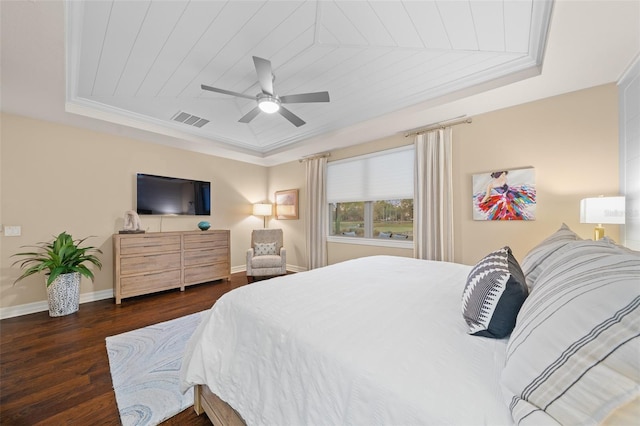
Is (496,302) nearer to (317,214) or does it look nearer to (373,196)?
(373,196)

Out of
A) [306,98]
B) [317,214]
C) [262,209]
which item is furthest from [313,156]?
[306,98]

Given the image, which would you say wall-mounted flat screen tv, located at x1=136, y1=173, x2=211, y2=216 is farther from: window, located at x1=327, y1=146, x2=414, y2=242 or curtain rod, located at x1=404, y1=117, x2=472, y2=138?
curtain rod, located at x1=404, y1=117, x2=472, y2=138

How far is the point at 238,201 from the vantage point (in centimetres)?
532

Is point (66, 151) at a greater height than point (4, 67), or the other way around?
point (4, 67)

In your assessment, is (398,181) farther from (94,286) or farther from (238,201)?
(94,286)

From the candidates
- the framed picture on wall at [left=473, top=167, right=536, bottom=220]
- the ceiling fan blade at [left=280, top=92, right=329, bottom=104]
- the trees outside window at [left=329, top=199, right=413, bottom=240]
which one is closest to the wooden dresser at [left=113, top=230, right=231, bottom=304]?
the trees outside window at [left=329, top=199, right=413, bottom=240]

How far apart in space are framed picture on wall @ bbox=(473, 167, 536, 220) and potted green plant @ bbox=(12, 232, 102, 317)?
16.2 feet

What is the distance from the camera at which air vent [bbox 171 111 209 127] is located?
351 centimetres

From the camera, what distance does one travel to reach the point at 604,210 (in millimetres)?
2014

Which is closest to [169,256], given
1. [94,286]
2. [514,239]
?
[94,286]

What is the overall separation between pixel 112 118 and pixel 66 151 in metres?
0.80

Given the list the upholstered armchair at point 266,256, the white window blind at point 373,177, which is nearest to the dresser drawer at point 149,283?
the upholstered armchair at point 266,256

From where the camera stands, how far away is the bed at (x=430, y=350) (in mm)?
547

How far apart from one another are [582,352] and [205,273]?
4615 mm
